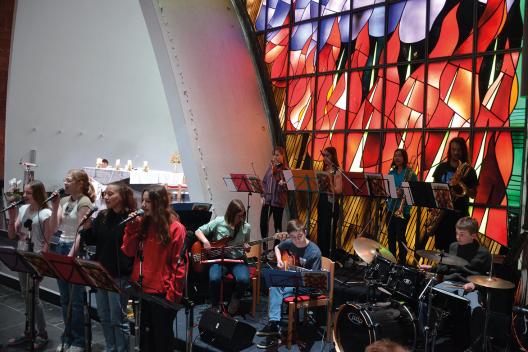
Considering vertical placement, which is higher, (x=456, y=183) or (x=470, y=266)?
(x=456, y=183)

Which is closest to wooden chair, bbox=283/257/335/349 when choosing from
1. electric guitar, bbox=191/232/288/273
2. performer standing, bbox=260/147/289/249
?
electric guitar, bbox=191/232/288/273

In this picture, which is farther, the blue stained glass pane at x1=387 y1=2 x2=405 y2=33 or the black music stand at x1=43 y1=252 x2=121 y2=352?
the blue stained glass pane at x1=387 y1=2 x2=405 y2=33

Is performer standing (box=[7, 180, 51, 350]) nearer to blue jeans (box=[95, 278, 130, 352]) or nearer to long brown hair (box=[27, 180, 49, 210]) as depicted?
long brown hair (box=[27, 180, 49, 210])

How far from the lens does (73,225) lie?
16.4 ft

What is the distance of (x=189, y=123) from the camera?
343 inches

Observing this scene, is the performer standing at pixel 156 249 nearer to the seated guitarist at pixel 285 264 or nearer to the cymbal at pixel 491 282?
the seated guitarist at pixel 285 264

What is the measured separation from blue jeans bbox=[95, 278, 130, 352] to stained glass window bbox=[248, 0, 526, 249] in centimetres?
484

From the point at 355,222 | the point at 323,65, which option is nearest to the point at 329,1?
the point at 323,65

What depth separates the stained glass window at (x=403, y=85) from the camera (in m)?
6.80

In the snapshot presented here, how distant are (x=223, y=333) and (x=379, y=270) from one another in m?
1.70

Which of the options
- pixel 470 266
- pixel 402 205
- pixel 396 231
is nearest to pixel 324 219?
pixel 396 231

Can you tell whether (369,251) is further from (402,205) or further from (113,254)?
(113,254)

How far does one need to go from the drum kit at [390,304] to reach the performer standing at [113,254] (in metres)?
2.01

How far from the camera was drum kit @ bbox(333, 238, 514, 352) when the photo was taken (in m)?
4.41
